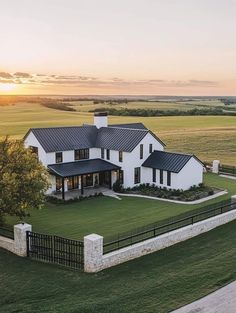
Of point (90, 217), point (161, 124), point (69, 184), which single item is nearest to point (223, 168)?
point (69, 184)

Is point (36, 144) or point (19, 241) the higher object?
point (36, 144)

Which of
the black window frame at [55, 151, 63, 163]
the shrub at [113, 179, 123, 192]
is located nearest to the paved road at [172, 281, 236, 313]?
the shrub at [113, 179, 123, 192]

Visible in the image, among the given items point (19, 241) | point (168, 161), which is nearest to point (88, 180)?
point (168, 161)

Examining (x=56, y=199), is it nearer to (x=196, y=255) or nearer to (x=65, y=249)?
(x=65, y=249)

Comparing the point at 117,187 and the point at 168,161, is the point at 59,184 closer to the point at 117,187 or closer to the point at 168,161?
the point at 117,187

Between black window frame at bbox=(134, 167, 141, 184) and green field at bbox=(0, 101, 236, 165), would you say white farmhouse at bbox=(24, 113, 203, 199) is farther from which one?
green field at bbox=(0, 101, 236, 165)

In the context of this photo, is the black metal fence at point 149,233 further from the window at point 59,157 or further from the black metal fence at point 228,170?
the black metal fence at point 228,170
